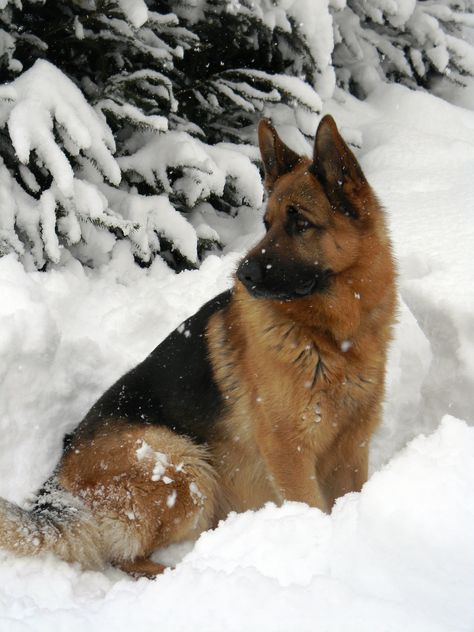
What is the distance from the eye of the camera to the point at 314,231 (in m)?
3.08

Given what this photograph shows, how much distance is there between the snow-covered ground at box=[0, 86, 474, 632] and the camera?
176cm

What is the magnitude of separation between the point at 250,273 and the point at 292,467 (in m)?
0.95

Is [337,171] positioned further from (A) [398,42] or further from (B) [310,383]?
(A) [398,42]

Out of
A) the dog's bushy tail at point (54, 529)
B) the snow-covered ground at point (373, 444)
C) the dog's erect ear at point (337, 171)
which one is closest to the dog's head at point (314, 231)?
the dog's erect ear at point (337, 171)

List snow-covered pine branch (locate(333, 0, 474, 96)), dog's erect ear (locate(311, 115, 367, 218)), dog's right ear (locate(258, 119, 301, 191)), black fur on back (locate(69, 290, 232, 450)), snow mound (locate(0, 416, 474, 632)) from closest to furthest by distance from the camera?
snow mound (locate(0, 416, 474, 632))
dog's erect ear (locate(311, 115, 367, 218))
dog's right ear (locate(258, 119, 301, 191))
black fur on back (locate(69, 290, 232, 450))
snow-covered pine branch (locate(333, 0, 474, 96))

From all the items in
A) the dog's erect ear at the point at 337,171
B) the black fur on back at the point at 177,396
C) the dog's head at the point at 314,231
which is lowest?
the black fur on back at the point at 177,396

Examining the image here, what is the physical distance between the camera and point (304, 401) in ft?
10.1

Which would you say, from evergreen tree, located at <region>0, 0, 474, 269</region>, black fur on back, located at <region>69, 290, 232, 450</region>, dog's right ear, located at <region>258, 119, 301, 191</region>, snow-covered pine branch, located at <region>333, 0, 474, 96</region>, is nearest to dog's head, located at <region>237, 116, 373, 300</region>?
dog's right ear, located at <region>258, 119, 301, 191</region>

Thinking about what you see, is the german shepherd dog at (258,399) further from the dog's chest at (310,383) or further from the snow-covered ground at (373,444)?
the snow-covered ground at (373,444)

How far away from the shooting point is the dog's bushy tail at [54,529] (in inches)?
122


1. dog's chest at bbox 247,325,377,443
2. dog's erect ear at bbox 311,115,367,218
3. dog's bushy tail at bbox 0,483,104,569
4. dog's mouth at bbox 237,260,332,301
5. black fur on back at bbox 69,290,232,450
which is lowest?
dog's bushy tail at bbox 0,483,104,569

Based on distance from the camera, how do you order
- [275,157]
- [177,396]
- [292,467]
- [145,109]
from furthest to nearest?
[145,109], [177,396], [275,157], [292,467]

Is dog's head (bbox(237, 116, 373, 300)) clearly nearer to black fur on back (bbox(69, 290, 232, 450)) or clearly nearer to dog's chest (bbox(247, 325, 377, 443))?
dog's chest (bbox(247, 325, 377, 443))

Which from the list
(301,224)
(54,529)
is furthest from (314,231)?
(54,529)
